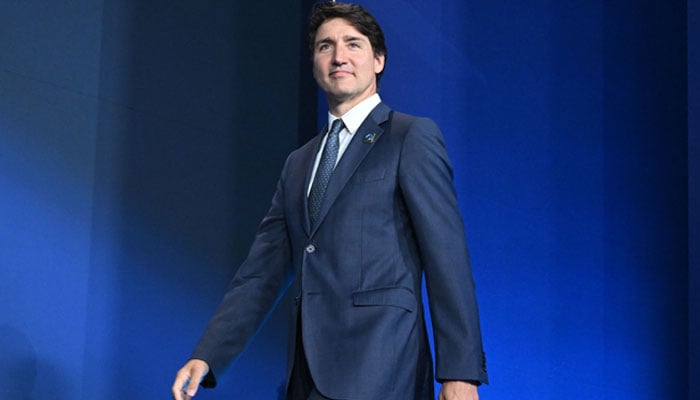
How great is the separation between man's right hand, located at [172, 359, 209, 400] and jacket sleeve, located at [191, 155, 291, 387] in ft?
0.06

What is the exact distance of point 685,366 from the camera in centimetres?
227

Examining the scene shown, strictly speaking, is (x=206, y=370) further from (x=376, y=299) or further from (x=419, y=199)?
(x=419, y=199)

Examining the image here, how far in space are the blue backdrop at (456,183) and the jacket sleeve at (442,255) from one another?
879 mm

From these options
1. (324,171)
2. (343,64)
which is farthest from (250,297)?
(343,64)

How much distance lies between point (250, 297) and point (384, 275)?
368 millimetres

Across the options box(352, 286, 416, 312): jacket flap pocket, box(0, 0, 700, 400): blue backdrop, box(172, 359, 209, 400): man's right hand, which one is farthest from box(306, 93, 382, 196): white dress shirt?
box(0, 0, 700, 400): blue backdrop

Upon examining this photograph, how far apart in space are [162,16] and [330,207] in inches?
58.6

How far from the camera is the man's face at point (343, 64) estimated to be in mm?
1766

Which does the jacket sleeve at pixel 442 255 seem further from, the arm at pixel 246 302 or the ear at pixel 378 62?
the arm at pixel 246 302

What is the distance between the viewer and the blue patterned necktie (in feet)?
5.56

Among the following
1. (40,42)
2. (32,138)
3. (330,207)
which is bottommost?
(330,207)

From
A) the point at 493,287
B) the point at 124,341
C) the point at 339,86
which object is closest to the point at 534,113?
the point at 493,287

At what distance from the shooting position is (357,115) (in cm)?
176

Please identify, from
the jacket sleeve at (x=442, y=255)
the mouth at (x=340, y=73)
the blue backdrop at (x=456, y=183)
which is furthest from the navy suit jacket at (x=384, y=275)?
the blue backdrop at (x=456, y=183)
